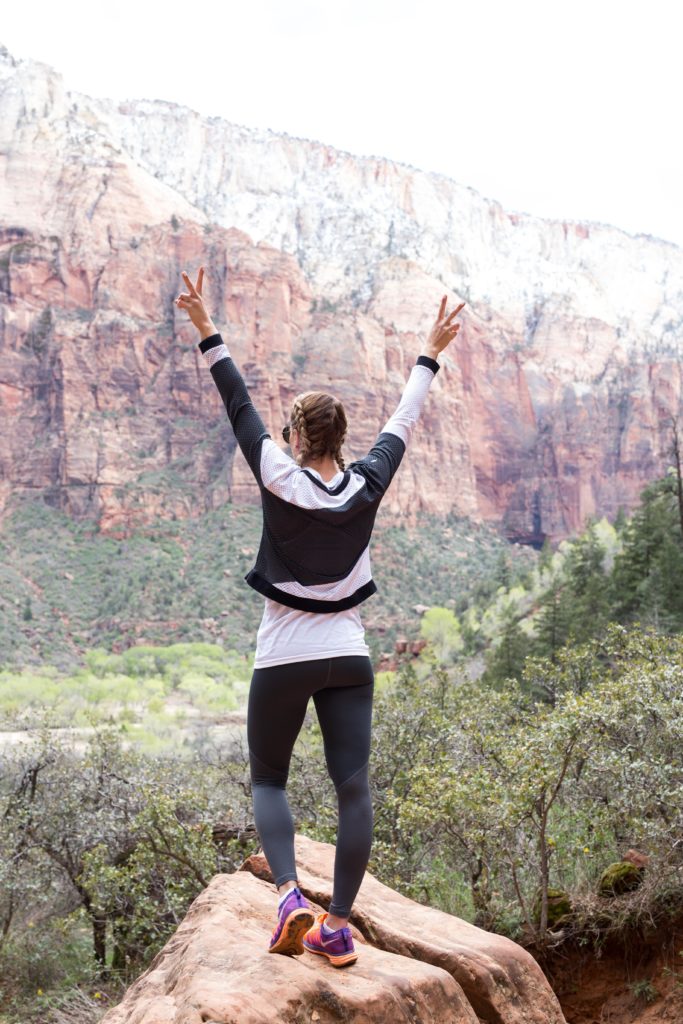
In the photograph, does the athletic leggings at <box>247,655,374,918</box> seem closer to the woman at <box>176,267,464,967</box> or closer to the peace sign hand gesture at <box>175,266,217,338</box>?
the woman at <box>176,267,464,967</box>

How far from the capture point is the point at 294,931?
3.32 meters

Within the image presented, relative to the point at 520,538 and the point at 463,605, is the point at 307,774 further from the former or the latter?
the point at 520,538

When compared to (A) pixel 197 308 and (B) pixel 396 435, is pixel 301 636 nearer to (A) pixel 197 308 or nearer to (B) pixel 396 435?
(B) pixel 396 435

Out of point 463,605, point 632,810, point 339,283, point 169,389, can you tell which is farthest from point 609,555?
point 339,283

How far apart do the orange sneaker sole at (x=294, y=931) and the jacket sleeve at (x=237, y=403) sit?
162 centimetres

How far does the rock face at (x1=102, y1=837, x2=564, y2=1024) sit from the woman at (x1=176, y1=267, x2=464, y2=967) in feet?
0.53

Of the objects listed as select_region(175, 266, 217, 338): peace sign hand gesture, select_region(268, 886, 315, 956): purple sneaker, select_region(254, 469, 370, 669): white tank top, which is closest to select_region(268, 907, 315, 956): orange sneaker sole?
select_region(268, 886, 315, 956): purple sneaker

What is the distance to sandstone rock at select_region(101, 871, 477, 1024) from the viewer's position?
311 centimetres

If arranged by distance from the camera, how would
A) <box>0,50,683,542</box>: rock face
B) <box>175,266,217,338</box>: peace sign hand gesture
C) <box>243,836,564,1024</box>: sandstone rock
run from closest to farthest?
<box>175,266,217,338</box>: peace sign hand gesture → <box>243,836,564,1024</box>: sandstone rock → <box>0,50,683,542</box>: rock face

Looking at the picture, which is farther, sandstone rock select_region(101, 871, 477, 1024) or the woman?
the woman

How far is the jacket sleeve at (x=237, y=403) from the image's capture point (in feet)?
11.5

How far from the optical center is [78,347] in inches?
3634

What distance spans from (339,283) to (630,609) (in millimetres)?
95897

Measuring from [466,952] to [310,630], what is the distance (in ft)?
6.08
